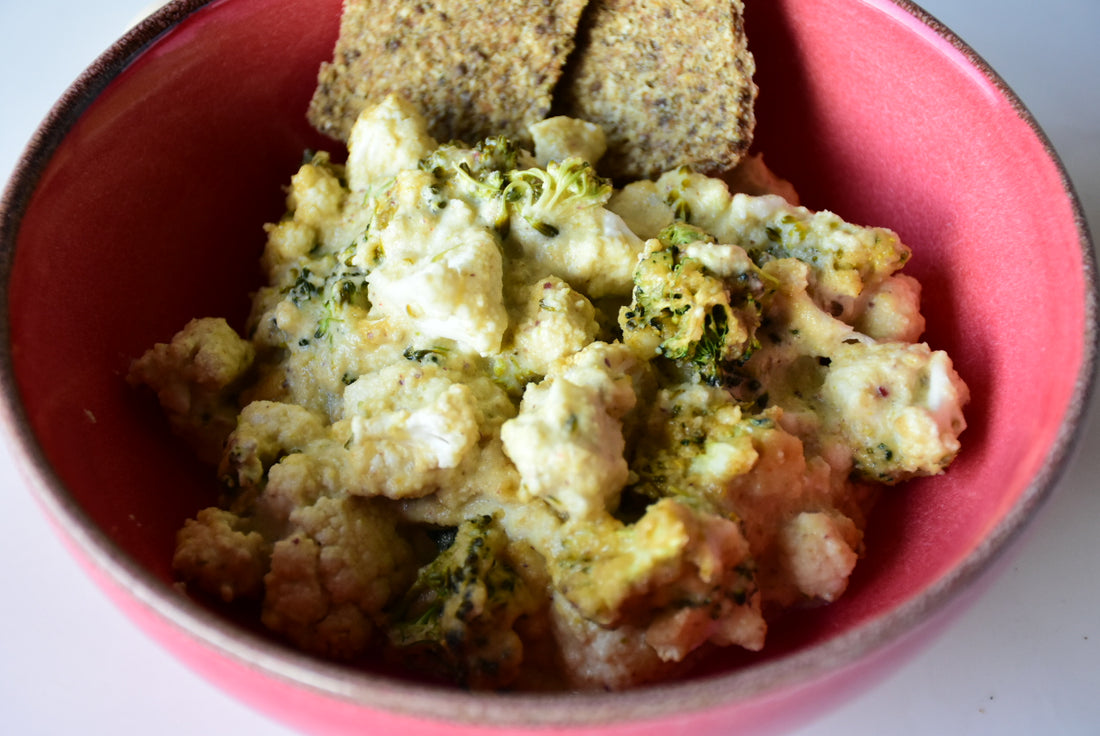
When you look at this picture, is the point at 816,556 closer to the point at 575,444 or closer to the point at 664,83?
the point at 575,444

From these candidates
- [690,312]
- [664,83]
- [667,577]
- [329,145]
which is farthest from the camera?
[329,145]

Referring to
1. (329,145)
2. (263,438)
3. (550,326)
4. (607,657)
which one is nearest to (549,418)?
(550,326)

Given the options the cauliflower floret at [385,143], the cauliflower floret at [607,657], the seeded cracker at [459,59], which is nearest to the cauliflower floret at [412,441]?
the cauliflower floret at [607,657]

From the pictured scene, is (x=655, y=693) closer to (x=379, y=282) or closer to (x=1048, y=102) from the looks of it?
(x=379, y=282)

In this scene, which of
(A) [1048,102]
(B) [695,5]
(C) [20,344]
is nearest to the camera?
(C) [20,344]

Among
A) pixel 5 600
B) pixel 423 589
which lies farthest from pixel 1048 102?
pixel 5 600

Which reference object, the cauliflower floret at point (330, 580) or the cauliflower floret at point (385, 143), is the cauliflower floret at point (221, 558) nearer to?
the cauliflower floret at point (330, 580)
